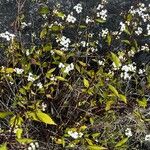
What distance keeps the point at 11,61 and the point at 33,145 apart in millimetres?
617

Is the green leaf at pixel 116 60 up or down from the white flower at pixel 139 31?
down

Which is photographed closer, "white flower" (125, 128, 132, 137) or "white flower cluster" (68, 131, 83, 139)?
"white flower cluster" (68, 131, 83, 139)

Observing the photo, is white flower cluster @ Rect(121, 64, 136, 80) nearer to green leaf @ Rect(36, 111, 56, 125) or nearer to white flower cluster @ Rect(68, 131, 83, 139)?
white flower cluster @ Rect(68, 131, 83, 139)

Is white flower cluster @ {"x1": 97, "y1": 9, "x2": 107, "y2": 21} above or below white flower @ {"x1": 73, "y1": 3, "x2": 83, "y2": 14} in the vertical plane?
below

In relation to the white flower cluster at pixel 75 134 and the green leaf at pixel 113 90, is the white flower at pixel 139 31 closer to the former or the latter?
the green leaf at pixel 113 90

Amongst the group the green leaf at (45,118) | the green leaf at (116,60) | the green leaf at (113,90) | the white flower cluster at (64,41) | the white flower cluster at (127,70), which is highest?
the white flower cluster at (64,41)

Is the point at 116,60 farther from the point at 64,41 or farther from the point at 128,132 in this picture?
the point at 128,132

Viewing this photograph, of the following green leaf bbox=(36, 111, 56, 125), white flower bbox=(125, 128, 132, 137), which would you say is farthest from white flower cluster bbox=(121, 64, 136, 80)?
green leaf bbox=(36, 111, 56, 125)

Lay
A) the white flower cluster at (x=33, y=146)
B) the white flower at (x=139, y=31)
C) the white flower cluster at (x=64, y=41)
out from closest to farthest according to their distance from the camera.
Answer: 1. the white flower cluster at (x=33, y=146)
2. the white flower cluster at (x=64, y=41)
3. the white flower at (x=139, y=31)

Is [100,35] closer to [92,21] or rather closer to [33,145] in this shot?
[92,21]

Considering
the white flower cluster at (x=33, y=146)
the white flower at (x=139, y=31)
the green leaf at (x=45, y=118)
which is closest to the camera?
the green leaf at (x=45, y=118)

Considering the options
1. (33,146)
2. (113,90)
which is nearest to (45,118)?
(33,146)

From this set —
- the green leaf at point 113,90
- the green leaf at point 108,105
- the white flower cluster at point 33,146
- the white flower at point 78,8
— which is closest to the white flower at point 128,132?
the green leaf at point 108,105

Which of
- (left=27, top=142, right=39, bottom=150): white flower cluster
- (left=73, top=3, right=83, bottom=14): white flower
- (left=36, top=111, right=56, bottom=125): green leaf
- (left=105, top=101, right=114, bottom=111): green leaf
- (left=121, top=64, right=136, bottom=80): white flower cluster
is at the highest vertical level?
(left=73, top=3, right=83, bottom=14): white flower
